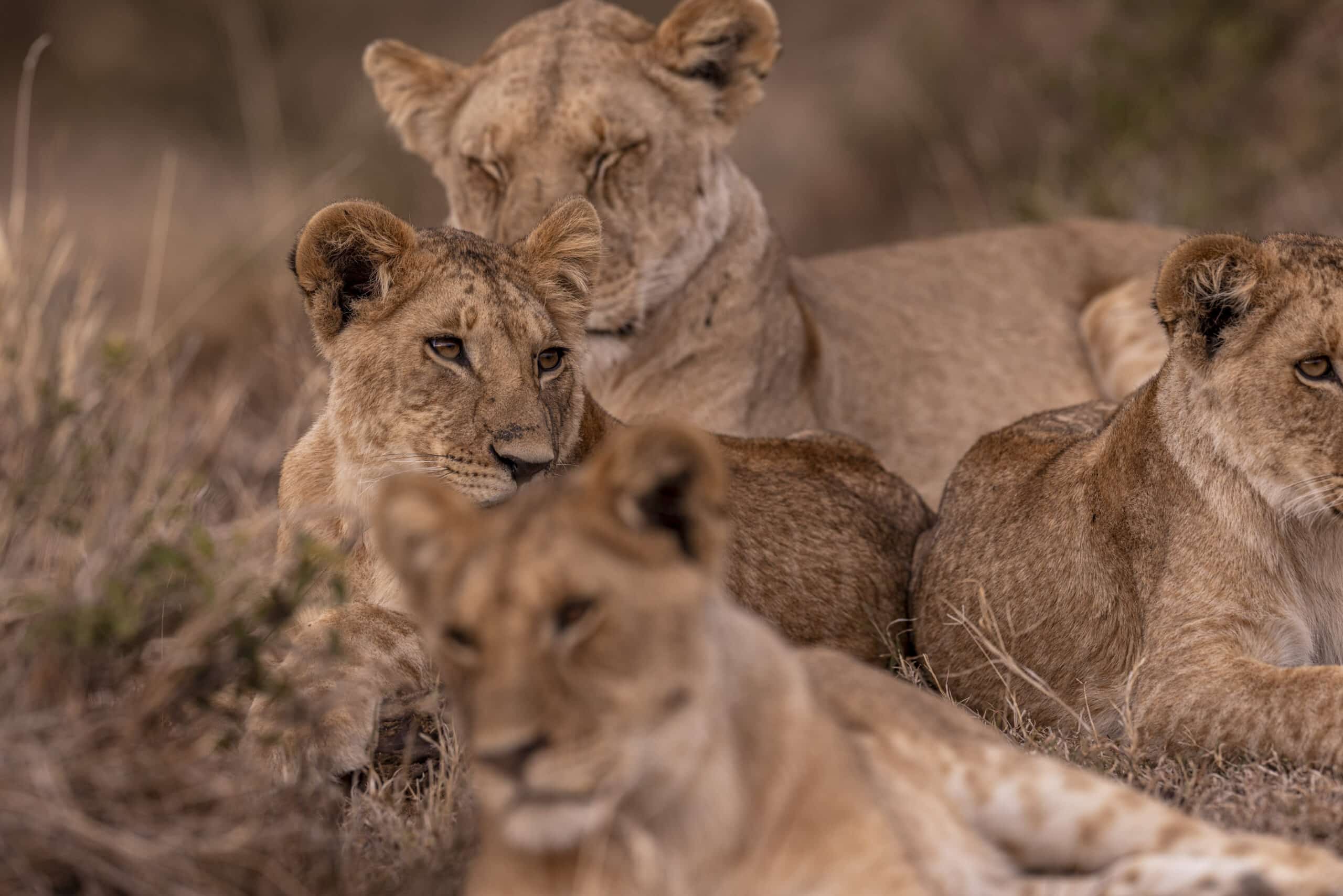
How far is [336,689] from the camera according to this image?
398cm

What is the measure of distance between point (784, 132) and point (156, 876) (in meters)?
14.4

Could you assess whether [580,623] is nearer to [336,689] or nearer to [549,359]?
[336,689]

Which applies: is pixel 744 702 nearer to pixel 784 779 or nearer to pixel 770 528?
pixel 784 779

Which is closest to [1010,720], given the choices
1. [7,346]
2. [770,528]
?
[770,528]

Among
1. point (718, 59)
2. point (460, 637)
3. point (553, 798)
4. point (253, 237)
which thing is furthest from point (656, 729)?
point (253, 237)

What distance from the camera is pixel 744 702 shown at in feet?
9.11

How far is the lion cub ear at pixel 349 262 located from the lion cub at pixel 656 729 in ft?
5.37

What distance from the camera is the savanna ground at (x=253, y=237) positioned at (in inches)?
124

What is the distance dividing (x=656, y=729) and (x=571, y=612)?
0.20m

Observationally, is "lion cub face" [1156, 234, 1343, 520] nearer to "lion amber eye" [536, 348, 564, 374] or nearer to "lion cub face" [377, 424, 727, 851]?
"lion amber eye" [536, 348, 564, 374]

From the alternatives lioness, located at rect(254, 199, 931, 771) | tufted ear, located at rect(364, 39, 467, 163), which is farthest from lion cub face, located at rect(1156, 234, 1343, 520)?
tufted ear, located at rect(364, 39, 467, 163)

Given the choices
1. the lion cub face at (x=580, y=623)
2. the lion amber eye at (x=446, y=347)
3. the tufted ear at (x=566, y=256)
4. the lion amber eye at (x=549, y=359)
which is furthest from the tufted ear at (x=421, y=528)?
the tufted ear at (x=566, y=256)

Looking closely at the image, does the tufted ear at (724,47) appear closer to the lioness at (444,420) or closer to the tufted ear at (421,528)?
the lioness at (444,420)

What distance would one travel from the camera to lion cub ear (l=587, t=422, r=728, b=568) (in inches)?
104
